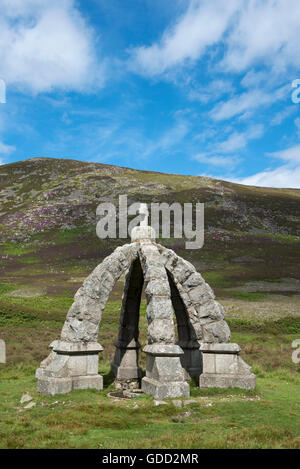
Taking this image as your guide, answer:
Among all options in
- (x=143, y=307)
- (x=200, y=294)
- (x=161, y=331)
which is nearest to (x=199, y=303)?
(x=200, y=294)

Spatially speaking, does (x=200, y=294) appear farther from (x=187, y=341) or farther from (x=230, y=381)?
(x=187, y=341)

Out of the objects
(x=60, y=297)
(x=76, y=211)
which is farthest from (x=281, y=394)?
(x=76, y=211)

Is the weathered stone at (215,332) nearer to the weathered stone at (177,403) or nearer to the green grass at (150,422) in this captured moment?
the green grass at (150,422)

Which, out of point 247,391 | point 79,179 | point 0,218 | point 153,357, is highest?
point 79,179

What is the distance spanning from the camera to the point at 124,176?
5955 inches

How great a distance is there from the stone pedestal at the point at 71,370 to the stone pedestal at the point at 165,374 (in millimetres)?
2139

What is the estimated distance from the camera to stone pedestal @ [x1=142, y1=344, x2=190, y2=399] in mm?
12211

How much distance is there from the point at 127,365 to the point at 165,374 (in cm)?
518

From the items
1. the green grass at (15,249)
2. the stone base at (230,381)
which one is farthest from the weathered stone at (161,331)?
the green grass at (15,249)

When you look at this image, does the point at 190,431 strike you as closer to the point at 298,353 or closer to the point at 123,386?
the point at 123,386

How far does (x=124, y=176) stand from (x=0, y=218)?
52.2m

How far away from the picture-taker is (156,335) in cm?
1312

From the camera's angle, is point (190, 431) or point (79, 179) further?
point (79, 179)

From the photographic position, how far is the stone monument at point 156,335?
1284 centimetres
